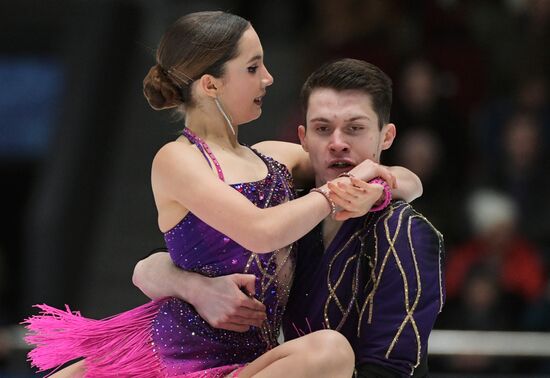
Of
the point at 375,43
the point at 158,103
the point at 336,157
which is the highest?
the point at 375,43

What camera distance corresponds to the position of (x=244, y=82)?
9.27ft

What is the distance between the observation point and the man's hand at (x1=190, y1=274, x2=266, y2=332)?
8.76 feet

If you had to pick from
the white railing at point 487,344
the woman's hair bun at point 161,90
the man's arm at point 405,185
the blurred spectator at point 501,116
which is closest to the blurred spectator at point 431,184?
the blurred spectator at point 501,116

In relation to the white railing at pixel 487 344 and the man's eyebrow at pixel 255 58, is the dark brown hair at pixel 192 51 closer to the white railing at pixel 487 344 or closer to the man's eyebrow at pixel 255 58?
the man's eyebrow at pixel 255 58

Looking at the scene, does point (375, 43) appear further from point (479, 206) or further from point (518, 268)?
point (518, 268)

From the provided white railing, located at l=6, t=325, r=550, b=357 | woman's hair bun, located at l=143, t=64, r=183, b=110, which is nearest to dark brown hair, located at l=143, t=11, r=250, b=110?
woman's hair bun, located at l=143, t=64, r=183, b=110

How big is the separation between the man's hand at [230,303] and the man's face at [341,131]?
350 millimetres

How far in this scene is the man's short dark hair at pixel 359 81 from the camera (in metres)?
2.80

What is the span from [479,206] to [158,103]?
10.9 ft

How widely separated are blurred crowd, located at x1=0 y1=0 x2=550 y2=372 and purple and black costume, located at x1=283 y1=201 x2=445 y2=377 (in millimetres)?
2352

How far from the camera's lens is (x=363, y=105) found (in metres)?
2.79

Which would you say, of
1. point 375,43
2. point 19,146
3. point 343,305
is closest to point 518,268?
point 375,43

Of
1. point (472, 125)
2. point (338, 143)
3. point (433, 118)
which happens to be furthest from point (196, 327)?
point (472, 125)

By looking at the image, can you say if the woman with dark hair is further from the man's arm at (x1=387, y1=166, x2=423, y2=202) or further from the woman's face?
the man's arm at (x1=387, y1=166, x2=423, y2=202)
